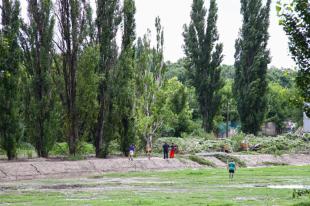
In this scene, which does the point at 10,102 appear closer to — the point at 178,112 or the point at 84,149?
the point at 84,149

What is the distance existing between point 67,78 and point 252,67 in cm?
2862

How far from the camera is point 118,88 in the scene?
44625 millimetres

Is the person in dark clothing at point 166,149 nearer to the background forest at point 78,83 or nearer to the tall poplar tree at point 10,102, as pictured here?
the background forest at point 78,83

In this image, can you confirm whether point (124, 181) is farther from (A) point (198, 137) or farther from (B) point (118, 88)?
(A) point (198, 137)

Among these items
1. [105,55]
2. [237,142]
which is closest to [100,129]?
[105,55]

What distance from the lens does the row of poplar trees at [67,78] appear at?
3862cm

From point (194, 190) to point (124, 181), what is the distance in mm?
7482

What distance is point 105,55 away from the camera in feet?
147

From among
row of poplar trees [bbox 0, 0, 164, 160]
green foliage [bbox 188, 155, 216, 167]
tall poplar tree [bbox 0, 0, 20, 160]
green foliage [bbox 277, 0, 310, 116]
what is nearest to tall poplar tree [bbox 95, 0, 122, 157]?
row of poplar trees [bbox 0, 0, 164, 160]

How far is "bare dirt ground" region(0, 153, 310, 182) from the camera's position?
34656 millimetres

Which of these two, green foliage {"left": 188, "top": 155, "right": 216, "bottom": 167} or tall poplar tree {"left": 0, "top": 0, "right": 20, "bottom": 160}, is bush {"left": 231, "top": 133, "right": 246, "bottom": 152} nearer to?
green foliage {"left": 188, "top": 155, "right": 216, "bottom": 167}

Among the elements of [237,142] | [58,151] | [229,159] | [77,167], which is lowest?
[77,167]

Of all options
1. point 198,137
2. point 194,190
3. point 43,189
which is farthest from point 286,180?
point 198,137

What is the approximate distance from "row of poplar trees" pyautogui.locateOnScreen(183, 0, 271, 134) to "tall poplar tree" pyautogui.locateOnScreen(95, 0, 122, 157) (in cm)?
2210
